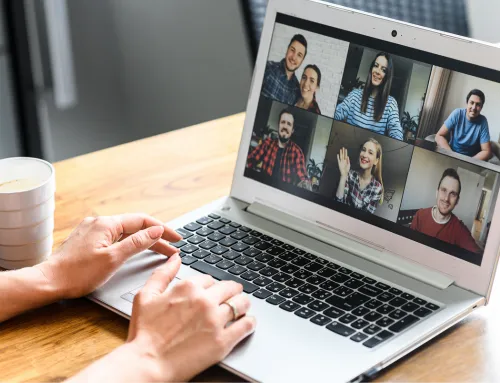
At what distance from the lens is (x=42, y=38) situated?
230 centimetres

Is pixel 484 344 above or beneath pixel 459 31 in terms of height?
beneath

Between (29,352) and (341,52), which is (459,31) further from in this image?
(29,352)

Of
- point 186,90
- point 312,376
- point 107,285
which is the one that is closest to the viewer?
point 312,376

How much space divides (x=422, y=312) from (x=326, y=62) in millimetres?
365

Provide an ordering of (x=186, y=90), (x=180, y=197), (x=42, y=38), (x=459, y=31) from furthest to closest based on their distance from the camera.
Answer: (x=186, y=90), (x=42, y=38), (x=459, y=31), (x=180, y=197)

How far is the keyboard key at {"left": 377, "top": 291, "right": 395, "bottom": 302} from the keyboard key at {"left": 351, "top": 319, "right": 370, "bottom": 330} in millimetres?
56

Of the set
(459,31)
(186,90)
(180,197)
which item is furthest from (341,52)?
(186,90)

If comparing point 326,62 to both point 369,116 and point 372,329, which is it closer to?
point 369,116

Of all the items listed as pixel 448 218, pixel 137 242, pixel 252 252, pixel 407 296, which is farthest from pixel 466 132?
pixel 137 242

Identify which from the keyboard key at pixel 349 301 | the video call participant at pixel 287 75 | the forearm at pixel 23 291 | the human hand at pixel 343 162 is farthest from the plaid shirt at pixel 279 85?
the forearm at pixel 23 291

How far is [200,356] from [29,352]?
0.20m

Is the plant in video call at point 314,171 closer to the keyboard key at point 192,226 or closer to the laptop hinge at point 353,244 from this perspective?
the laptop hinge at point 353,244

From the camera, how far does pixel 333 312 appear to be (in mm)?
816

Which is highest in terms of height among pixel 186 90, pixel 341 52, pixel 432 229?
pixel 341 52
